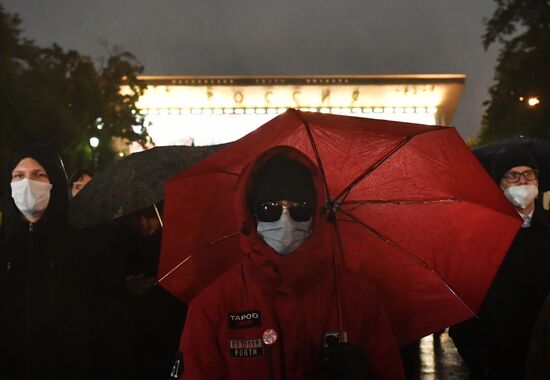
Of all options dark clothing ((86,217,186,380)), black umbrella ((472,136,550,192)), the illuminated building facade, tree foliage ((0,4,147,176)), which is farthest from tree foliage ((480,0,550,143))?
dark clothing ((86,217,186,380))

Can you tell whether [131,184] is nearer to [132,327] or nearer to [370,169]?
[132,327]

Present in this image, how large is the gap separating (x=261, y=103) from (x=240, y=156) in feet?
149

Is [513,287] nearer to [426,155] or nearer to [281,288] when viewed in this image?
[426,155]

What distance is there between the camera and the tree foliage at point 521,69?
2842 centimetres

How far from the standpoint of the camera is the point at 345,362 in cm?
215

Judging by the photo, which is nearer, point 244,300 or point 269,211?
point 244,300

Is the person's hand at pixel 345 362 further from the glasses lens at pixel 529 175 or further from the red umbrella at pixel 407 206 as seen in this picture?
the glasses lens at pixel 529 175

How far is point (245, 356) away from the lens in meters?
2.31

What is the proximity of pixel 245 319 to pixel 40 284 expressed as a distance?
1.58 metres

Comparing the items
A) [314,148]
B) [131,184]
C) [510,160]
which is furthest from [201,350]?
[510,160]

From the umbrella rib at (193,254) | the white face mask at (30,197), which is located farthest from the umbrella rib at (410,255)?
the white face mask at (30,197)

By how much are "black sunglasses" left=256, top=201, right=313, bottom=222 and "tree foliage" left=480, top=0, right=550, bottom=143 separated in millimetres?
27957

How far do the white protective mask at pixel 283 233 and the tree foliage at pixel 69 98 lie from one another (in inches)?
990

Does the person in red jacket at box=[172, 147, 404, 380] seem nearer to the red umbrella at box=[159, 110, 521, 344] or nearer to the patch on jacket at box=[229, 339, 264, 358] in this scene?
the patch on jacket at box=[229, 339, 264, 358]
